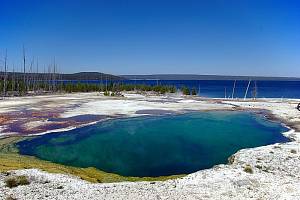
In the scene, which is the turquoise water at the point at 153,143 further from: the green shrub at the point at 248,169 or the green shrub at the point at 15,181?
the green shrub at the point at 15,181

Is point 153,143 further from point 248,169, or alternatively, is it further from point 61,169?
point 248,169

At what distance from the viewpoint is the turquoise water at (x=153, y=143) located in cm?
2364

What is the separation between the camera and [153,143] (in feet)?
101

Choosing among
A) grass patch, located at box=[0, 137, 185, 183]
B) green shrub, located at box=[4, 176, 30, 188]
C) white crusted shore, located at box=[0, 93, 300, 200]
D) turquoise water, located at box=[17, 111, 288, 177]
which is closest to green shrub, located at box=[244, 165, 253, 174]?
white crusted shore, located at box=[0, 93, 300, 200]

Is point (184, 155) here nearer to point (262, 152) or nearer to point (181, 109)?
point (262, 152)

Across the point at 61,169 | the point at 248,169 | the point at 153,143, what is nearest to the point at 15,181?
the point at 61,169

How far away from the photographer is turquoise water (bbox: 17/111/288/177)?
77.6 feet

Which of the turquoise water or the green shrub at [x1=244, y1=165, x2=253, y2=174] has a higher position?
the green shrub at [x1=244, y1=165, x2=253, y2=174]

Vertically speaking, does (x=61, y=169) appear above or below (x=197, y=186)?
below

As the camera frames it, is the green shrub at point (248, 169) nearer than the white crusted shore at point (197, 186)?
No

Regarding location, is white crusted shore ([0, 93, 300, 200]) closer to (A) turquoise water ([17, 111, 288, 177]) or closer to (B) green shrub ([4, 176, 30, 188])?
(B) green shrub ([4, 176, 30, 188])

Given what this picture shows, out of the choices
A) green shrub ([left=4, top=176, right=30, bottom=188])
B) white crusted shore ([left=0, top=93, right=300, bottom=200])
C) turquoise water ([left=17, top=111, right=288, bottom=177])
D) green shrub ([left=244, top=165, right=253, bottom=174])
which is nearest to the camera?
white crusted shore ([left=0, top=93, right=300, bottom=200])

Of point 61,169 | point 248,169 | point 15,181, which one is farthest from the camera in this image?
point 61,169

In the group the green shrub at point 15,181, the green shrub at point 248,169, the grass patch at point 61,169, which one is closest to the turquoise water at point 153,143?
the grass patch at point 61,169
